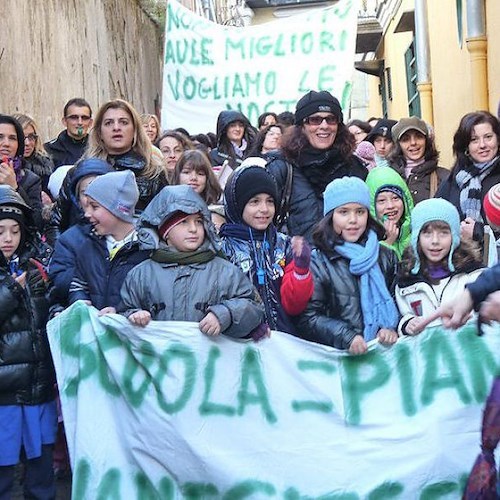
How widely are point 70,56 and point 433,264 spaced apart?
25.9ft

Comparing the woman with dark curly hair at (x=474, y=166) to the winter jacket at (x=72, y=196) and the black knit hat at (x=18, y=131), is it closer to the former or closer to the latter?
the winter jacket at (x=72, y=196)

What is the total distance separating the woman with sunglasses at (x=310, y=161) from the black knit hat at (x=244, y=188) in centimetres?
38

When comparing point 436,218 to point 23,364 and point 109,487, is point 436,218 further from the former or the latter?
point 23,364

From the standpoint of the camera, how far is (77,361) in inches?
172

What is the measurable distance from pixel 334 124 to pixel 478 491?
257 cm

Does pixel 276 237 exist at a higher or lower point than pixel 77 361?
higher

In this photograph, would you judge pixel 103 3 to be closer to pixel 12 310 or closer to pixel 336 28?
pixel 336 28

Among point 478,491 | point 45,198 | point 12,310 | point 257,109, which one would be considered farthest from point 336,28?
point 478,491

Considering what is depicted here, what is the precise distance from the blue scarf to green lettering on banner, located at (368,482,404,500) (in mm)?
681

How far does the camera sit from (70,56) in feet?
38.3

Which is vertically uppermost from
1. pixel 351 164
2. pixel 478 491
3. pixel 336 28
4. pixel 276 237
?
pixel 336 28

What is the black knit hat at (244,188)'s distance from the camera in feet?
15.8

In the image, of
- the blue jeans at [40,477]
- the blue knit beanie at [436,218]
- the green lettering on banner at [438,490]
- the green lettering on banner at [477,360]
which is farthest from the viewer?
the blue jeans at [40,477]

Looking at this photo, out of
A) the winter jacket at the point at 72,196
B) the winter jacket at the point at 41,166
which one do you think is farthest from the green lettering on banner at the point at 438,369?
the winter jacket at the point at 41,166
